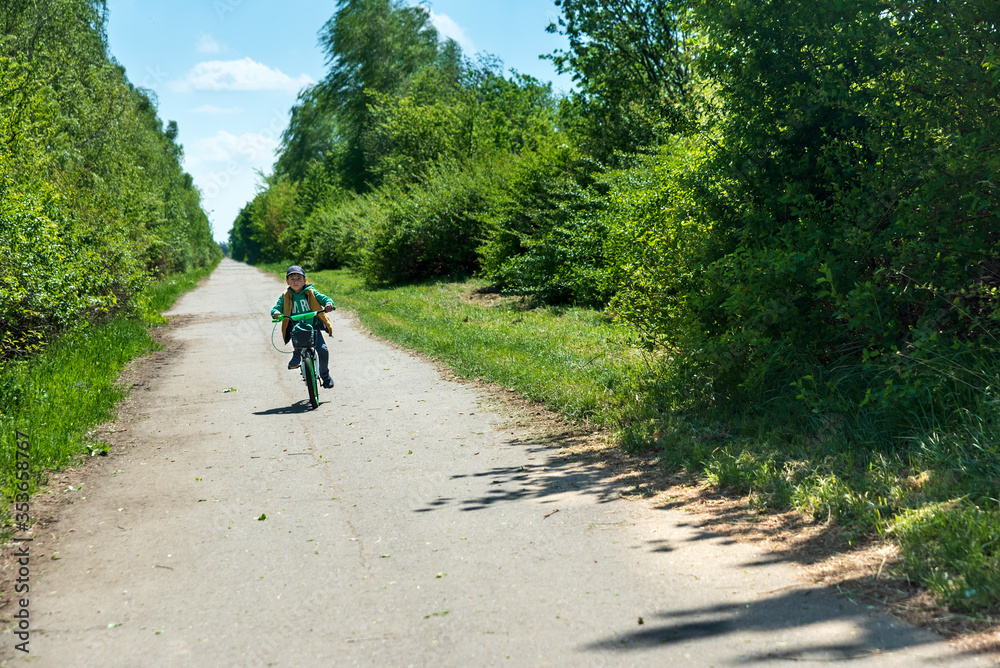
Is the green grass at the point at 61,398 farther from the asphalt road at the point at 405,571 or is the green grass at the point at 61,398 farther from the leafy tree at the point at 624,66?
the leafy tree at the point at 624,66

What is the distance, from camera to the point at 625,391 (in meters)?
8.21

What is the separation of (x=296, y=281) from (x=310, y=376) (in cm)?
131

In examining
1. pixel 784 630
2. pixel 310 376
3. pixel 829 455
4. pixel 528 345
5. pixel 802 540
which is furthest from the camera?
pixel 528 345

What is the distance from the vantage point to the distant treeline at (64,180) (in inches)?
435

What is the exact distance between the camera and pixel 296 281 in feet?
31.6

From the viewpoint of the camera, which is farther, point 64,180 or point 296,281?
point 64,180

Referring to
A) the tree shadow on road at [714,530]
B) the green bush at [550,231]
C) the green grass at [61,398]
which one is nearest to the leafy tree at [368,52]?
the green bush at [550,231]

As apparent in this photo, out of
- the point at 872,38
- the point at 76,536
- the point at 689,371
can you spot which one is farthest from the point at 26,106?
the point at 872,38

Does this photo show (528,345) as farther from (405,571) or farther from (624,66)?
(624,66)

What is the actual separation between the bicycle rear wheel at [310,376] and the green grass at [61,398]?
87.1 inches

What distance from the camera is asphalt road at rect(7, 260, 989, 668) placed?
3.36 meters

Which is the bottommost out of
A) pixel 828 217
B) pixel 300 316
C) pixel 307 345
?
pixel 307 345

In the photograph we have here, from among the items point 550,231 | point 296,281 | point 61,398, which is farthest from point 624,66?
point 61,398

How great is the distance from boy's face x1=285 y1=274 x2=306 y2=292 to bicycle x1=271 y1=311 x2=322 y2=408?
1.12 ft
